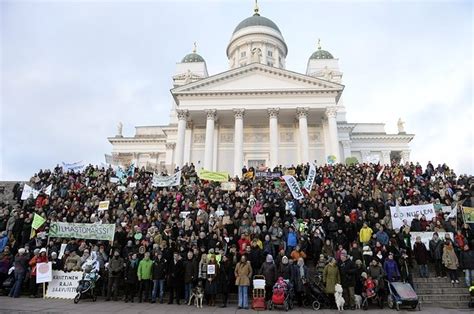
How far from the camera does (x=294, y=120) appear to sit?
36.2 meters

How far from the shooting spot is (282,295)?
372 inches

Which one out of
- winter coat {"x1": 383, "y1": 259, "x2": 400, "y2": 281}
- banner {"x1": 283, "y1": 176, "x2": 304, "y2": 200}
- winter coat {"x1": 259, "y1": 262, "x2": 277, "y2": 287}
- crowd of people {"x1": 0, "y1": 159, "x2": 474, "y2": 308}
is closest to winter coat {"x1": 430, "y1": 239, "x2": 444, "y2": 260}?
crowd of people {"x1": 0, "y1": 159, "x2": 474, "y2": 308}

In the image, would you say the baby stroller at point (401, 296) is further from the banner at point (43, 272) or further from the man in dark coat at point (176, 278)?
the banner at point (43, 272)

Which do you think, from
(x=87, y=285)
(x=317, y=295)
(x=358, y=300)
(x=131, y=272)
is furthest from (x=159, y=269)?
(x=358, y=300)

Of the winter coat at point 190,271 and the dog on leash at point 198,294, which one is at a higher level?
the winter coat at point 190,271

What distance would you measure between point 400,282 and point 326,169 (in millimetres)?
11945

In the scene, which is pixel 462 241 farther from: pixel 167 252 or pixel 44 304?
pixel 44 304

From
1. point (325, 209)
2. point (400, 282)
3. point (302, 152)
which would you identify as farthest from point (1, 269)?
point (302, 152)

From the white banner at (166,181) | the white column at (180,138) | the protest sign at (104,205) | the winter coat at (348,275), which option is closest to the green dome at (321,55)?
the white column at (180,138)

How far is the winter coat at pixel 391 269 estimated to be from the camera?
10.1 metres

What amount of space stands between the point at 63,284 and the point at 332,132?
1040 inches

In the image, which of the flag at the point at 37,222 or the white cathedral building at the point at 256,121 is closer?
the flag at the point at 37,222

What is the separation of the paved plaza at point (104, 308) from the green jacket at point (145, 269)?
78cm

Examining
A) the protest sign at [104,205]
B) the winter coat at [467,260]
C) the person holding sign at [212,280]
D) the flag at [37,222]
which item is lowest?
the person holding sign at [212,280]
